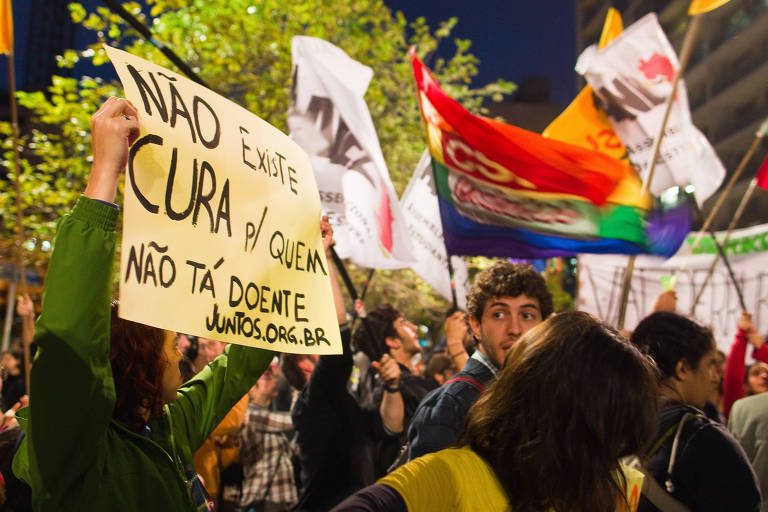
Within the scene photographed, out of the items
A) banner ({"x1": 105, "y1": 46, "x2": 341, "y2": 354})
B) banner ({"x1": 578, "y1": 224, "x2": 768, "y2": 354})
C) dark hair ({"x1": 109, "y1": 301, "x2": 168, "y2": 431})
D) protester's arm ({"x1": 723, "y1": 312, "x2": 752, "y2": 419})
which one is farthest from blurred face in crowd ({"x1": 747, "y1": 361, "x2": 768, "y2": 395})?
dark hair ({"x1": 109, "y1": 301, "x2": 168, "y2": 431})

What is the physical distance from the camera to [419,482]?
1596 mm

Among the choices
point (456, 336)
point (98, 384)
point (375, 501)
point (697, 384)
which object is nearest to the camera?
point (375, 501)

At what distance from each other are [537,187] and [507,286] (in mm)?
1941

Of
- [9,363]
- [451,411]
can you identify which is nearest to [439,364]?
[451,411]

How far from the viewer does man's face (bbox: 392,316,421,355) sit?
16.4 ft

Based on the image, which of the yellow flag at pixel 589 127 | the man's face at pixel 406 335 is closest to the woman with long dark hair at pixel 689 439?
the man's face at pixel 406 335

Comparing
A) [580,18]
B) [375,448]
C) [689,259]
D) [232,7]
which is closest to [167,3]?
[232,7]

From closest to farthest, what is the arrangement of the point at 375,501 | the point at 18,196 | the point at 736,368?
the point at 375,501 → the point at 18,196 → the point at 736,368

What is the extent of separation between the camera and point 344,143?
5.43 metres

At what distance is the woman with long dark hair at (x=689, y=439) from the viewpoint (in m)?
2.66

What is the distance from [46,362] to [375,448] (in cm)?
299

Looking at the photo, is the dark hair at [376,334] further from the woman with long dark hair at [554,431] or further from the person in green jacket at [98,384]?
the woman with long dark hair at [554,431]

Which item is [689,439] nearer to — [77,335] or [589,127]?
[77,335]

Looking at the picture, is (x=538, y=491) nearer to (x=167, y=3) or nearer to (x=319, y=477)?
(x=319, y=477)
